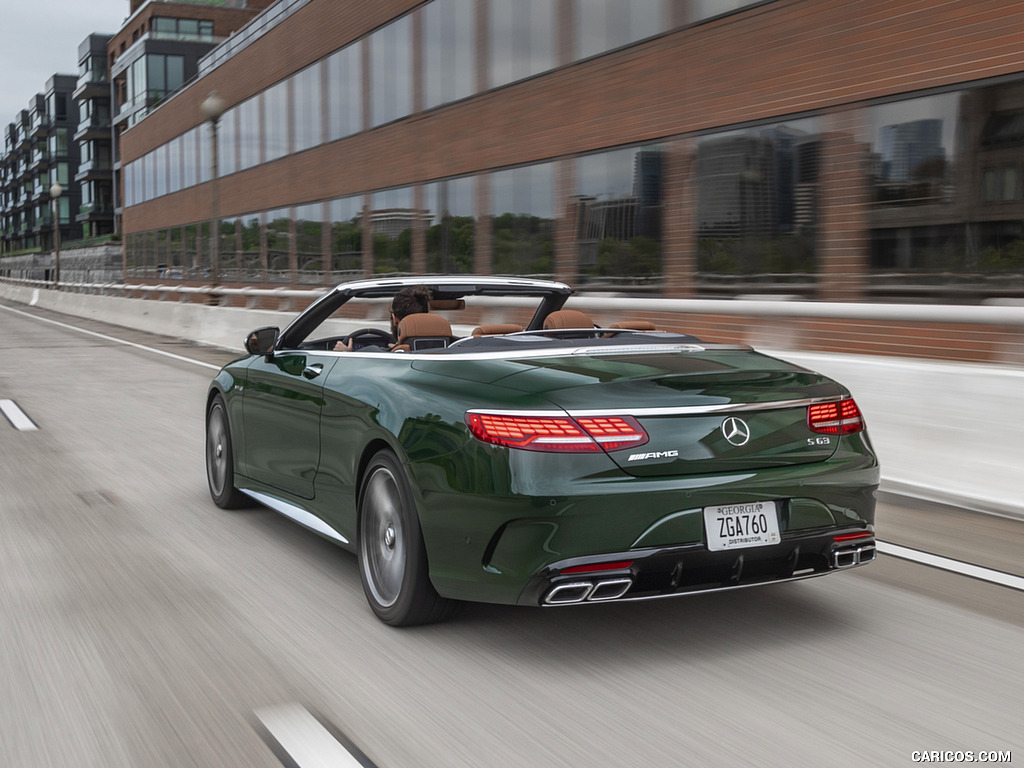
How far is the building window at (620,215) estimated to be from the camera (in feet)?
56.6

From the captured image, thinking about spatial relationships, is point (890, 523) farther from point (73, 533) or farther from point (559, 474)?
point (73, 533)

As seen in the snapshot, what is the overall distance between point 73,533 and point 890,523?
15.4ft

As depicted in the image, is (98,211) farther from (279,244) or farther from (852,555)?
(852,555)

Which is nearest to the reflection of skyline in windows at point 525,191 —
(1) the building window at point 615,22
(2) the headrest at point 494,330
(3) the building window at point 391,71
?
(1) the building window at point 615,22

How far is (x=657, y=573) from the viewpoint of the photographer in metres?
4.14

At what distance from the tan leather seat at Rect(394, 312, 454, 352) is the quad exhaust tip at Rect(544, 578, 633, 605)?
6.41ft

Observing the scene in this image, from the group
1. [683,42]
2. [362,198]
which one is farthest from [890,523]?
[362,198]

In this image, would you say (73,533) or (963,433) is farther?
(963,433)

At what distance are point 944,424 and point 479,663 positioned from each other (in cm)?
455

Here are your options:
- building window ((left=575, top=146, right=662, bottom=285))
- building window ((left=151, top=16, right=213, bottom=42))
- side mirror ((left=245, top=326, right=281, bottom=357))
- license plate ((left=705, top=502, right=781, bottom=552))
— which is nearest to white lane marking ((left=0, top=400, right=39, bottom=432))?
side mirror ((left=245, top=326, right=281, bottom=357))

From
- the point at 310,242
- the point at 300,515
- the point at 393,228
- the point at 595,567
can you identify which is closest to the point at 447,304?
the point at 300,515

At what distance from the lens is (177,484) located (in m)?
8.20

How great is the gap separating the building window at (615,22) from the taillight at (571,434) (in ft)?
44.9

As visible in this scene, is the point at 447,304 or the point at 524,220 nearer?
the point at 447,304
